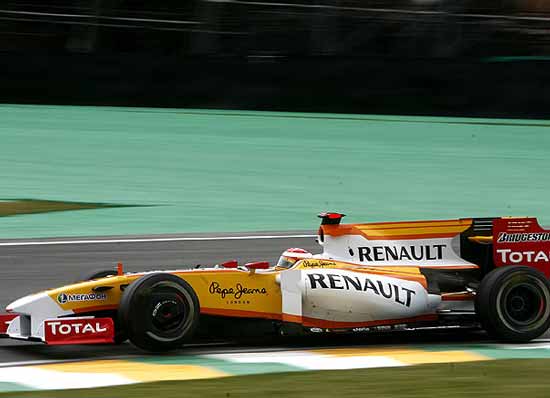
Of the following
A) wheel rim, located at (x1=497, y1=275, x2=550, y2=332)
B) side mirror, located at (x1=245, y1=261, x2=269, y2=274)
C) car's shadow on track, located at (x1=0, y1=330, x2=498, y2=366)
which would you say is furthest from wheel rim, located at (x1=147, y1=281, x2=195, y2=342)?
wheel rim, located at (x1=497, y1=275, x2=550, y2=332)

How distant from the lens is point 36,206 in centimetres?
1479

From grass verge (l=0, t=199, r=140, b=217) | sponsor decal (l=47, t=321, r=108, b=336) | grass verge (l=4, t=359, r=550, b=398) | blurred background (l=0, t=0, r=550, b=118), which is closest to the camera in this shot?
grass verge (l=4, t=359, r=550, b=398)

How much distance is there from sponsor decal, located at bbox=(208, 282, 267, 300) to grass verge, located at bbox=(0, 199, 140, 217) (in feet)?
24.2

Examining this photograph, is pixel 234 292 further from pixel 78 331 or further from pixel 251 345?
pixel 78 331

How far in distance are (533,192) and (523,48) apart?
8.56 metres

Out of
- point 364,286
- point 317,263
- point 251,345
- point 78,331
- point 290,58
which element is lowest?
point 251,345

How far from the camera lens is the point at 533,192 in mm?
16641

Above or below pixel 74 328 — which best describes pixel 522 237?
above

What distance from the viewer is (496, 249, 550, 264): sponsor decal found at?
7.93 metres

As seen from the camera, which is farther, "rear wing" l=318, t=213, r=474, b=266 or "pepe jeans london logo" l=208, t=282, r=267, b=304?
"rear wing" l=318, t=213, r=474, b=266

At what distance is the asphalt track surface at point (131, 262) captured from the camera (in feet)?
24.3

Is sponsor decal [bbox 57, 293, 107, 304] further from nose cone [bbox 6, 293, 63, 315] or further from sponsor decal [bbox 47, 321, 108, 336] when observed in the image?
sponsor decal [bbox 47, 321, 108, 336]

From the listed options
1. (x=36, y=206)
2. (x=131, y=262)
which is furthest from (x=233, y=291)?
(x=36, y=206)

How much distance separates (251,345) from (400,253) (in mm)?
1161
